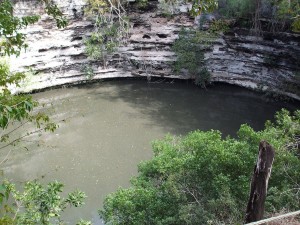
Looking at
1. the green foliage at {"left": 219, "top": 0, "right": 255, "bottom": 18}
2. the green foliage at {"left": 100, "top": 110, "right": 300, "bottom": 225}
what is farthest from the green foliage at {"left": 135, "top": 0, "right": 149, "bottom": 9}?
the green foliage at {"left": 100, "top": 110, "right": 300, "bottom": 225}

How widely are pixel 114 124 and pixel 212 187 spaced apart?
6.23m

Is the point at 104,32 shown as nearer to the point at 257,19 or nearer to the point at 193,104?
the point at 193,104

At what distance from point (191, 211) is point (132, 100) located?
802 cm

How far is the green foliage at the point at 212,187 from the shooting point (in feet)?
16.5

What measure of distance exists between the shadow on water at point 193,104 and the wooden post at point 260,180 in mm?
6213

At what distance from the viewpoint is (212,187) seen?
5.39 metres

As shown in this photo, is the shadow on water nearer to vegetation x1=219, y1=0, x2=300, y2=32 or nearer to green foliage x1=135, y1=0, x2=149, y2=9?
vegetation x1=219, y1=0, x2=300, y2=32

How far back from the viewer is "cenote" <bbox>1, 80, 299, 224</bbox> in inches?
345

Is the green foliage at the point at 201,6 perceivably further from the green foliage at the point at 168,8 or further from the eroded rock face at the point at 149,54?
the green foliage at the point at 168,8

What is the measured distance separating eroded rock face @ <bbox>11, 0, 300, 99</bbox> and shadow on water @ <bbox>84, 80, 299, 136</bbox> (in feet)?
1.45

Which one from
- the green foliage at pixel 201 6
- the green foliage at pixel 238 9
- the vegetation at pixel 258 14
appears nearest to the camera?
the green foliage at pixel 201 6

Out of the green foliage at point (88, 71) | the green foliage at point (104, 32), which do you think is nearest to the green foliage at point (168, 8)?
the green foliage at point (104, 32)

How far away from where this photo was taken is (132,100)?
12859mm

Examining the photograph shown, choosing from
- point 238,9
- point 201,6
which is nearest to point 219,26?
point 238,9
